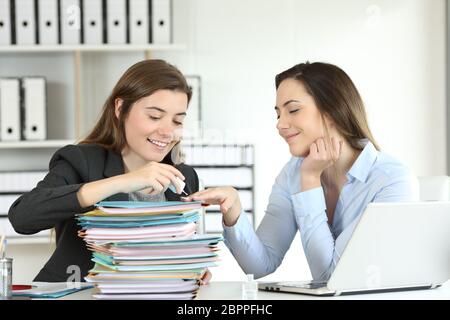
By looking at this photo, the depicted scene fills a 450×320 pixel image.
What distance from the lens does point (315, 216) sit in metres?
1.84

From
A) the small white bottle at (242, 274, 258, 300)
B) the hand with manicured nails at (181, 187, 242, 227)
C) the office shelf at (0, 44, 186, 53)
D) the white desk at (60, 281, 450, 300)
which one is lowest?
the white desk at (60, 281, 450, 300)

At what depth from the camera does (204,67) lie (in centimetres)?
383

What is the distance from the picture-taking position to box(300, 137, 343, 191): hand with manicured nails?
1898 millimetres

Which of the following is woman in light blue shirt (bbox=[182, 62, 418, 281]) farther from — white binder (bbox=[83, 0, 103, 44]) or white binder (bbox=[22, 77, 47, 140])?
white binder (bbox=[22, 77, 47, 140])

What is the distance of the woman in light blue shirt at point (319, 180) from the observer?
1.85m

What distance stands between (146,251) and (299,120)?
32.7 inches

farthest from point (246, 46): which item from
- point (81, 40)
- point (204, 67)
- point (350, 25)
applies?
point (81, 40)

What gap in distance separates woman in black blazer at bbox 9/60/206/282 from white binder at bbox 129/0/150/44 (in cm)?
144

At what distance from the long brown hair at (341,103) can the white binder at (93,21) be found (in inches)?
66.4

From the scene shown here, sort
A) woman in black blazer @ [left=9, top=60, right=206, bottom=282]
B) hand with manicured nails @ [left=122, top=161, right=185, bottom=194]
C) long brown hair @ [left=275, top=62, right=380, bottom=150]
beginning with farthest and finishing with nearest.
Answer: long brown hair @ [left=275, top=62, right=380, bottom=150]
woman in black blazer @ [left=9, top=60, right=206, bottom=282]
hand with manicured nails @ [left=122, top=161, right=185, bottom=194]

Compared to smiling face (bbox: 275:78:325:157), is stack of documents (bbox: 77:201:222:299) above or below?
below

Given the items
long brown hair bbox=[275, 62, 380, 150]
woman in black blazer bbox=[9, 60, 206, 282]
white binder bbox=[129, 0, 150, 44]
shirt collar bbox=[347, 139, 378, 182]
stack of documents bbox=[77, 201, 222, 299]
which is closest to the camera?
stack of documents bbox=[77, 201, 222, 299]

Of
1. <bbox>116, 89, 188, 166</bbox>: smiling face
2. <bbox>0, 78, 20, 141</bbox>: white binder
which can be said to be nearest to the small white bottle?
<bbox>116, 89, 188, 166</bbox>: smiling face

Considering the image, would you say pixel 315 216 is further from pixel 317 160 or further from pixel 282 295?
pixel 282 295
